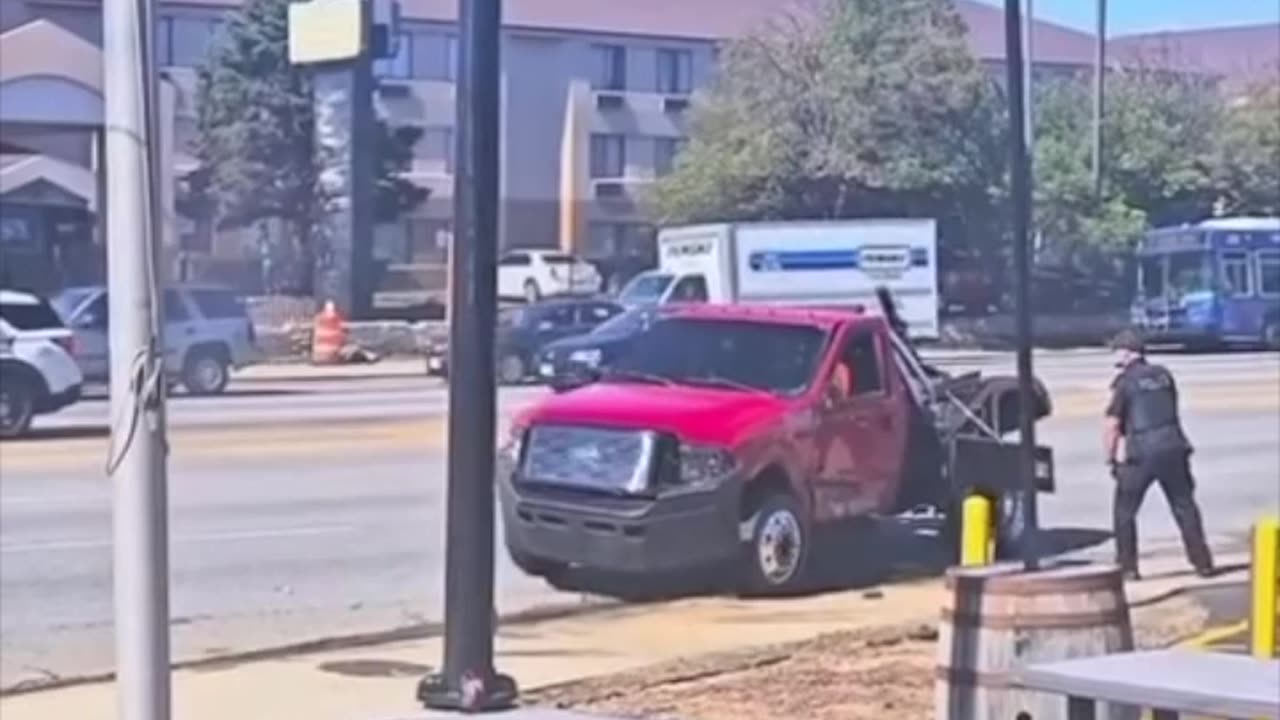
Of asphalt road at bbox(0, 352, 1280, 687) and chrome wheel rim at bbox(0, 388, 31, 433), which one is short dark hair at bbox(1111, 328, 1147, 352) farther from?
chrome wheel rim at bbox(0, 388, 31, 433)

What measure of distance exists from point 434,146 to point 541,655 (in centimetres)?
677

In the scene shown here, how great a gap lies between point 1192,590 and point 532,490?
13.3 ft

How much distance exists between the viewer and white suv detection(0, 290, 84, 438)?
81.3 ft

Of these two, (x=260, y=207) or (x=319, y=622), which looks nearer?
(x=319, y=622)

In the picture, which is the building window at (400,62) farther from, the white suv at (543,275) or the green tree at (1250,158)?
the green tree at (1250,158)

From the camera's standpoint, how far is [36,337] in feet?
81.9

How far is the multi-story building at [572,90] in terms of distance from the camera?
18.6m

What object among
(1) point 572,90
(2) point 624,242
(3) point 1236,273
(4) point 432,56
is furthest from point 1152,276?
(4) point 432,56

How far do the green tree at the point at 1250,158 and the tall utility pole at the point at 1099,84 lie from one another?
6.60ft

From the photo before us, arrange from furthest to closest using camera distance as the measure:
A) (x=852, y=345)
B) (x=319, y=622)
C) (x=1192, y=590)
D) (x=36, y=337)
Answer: (x=36, y=337), (x=852, y=345), (x=1192, y=590), (x=319, y=622)

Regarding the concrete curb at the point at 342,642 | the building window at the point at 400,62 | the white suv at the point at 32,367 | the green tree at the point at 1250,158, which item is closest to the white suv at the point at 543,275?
the building window at the point at 400,62

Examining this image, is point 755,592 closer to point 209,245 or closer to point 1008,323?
point 1008,323

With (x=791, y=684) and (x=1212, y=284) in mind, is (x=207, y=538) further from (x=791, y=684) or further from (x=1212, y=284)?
(x=1212, y=284)

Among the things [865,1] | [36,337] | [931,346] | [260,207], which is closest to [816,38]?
[865,1]
